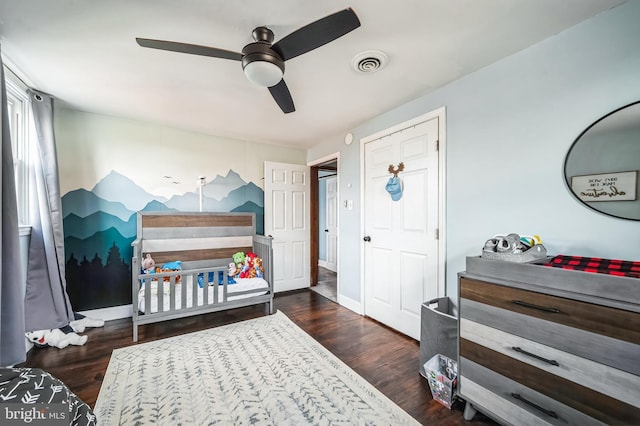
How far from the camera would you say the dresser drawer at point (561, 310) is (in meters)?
0.97

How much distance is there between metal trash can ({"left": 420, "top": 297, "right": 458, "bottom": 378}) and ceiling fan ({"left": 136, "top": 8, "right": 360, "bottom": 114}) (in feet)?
6.05

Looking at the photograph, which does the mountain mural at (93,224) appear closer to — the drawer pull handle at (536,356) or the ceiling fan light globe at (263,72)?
the ceiling fan light globe at (263,72)

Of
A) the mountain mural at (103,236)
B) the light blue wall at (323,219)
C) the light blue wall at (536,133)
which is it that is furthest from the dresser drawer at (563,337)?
the light blue wall at (323,219)

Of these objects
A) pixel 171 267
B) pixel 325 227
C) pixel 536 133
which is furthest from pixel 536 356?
pixel 325 227

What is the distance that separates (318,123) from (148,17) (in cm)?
185

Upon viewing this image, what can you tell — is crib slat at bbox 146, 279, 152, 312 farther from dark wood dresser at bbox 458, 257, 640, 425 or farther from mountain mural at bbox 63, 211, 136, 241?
dark wood dresser at bbox 458, 257, 640, 425

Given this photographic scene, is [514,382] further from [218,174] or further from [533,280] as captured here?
[218,174]

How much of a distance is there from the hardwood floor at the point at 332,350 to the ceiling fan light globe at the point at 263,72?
6.85 feet

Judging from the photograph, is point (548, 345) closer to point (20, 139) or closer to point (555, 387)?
point (555, 387)

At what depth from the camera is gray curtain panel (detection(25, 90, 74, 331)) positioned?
2.14 m

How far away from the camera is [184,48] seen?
1.31 m

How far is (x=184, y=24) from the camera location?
55.9 inches

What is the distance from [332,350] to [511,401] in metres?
1.29

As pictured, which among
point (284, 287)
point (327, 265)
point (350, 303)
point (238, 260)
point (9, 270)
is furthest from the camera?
point (327, 265)
